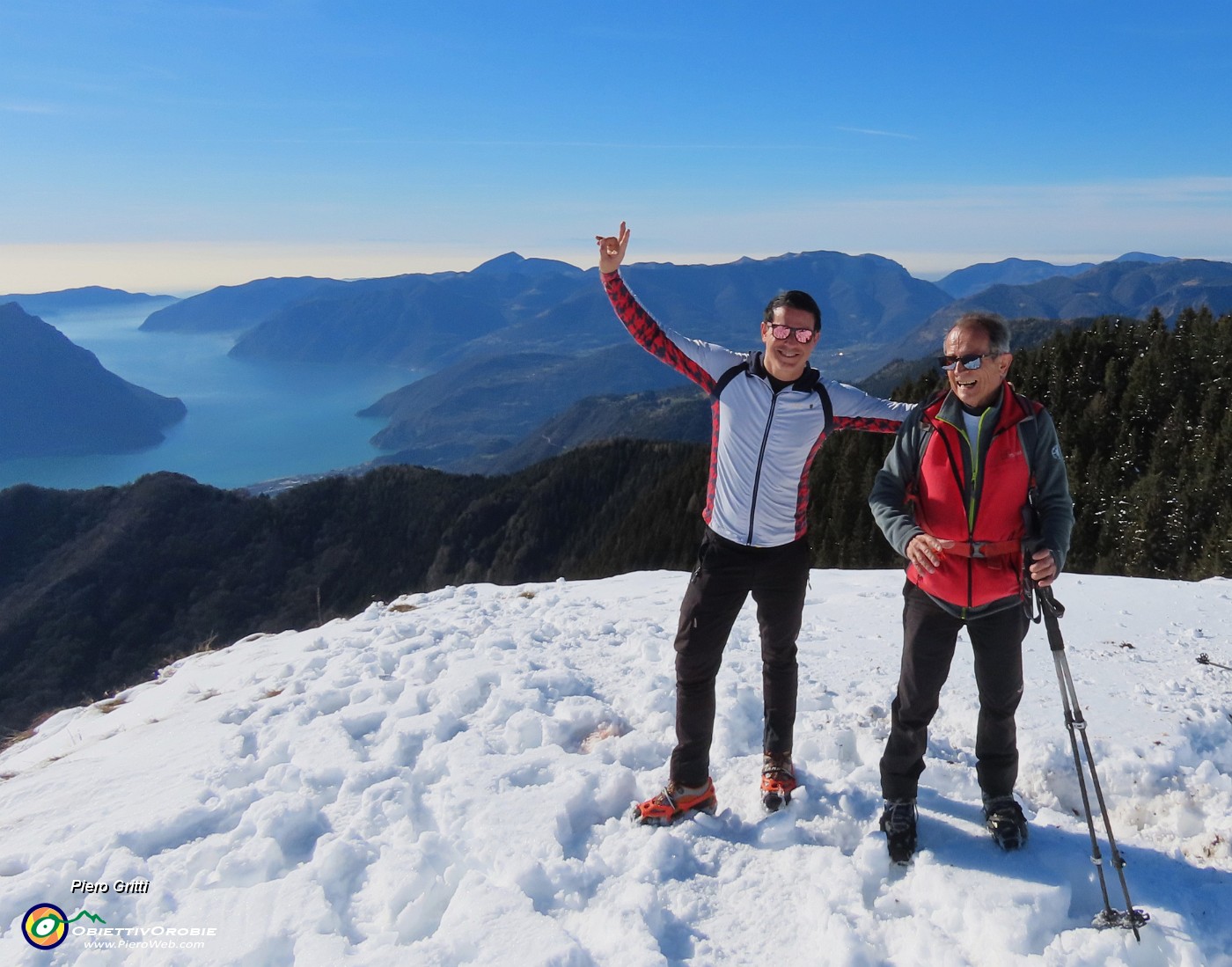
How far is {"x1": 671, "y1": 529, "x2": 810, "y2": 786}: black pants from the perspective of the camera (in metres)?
3.94

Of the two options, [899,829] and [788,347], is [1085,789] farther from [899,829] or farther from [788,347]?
[788,347]

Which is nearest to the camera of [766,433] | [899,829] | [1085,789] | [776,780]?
[1085,789]

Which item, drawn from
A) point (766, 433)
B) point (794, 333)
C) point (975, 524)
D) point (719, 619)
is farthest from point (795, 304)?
point (719, 619)

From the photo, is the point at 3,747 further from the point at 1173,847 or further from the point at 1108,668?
the point at 1108,668

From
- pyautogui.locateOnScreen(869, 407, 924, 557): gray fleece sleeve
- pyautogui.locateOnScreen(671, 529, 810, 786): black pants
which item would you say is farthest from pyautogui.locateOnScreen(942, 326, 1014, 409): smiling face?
pyautogui.locateOnScreen(671, 529, 810, 786): black pants

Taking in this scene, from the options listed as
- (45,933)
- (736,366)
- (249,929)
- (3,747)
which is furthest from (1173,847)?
(3,747)

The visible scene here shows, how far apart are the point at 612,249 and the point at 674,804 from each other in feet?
11.1

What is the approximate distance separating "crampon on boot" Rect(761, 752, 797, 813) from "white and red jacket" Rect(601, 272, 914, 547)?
1437 mm

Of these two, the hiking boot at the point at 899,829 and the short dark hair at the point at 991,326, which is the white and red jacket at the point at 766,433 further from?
the hiking boot at the point at 899,829

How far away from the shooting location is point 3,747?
26.4 ft

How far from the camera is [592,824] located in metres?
4.15

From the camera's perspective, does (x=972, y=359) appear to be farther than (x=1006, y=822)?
No

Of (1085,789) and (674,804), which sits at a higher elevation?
(1085,789)

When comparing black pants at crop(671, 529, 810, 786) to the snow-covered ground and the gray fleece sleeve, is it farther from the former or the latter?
the gray fleece sleeve
